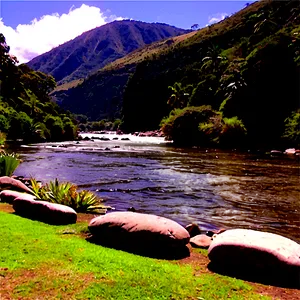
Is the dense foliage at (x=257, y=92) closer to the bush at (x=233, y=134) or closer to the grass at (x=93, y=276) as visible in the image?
the bush at (x=233, y=134)

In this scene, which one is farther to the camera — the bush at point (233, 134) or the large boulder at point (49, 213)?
the bush at point (233, 134)

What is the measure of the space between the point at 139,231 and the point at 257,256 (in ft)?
8.07

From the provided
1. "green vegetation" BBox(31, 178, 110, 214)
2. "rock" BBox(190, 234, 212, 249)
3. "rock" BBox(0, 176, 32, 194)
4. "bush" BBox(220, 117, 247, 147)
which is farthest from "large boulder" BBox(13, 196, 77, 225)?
"bush" BBox(220, 117, 247, 147)

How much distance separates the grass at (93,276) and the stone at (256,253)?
54cm

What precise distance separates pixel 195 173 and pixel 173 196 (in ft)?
25.4

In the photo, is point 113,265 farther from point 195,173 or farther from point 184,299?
point 195,173

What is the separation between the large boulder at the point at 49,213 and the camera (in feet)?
33.0

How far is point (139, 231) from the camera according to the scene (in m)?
7.96

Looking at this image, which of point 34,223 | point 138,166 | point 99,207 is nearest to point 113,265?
point 34,223

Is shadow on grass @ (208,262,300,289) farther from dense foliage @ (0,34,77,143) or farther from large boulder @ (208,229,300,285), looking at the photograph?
dense foliage @ (0,34,77,143)

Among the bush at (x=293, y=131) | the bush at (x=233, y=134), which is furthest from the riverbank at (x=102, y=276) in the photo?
the bush at (x=233, y=134)

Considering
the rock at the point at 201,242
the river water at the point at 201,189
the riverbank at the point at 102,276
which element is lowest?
the river water at the point at 201,189

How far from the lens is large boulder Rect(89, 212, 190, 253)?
7.83m

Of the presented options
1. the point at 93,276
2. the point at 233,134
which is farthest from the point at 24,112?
the point at 93,276
